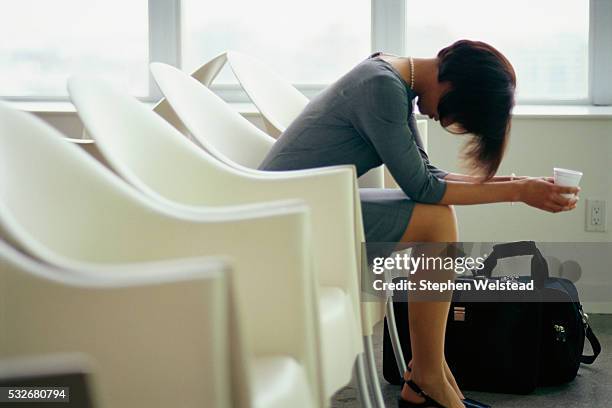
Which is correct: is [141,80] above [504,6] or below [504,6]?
below

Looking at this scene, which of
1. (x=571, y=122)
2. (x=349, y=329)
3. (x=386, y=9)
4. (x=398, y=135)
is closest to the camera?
(x=349, y=329)

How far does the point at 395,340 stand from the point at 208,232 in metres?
1.47

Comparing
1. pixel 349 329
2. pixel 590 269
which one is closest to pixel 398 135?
pixel 349 329

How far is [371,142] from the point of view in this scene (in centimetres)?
222

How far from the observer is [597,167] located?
140 inches

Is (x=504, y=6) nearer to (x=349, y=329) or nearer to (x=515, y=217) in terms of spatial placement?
(x=515, y=217)

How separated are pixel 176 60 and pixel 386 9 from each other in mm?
890

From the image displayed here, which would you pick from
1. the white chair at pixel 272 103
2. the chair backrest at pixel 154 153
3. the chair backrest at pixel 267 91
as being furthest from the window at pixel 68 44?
the chair backrest at pixel 154 153

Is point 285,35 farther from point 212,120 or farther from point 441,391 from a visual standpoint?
point 441,391

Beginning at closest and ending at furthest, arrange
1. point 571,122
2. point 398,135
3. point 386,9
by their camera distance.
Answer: point 398,135
point 571,122
point 386,9

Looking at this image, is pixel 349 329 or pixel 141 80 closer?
pixel 349 329

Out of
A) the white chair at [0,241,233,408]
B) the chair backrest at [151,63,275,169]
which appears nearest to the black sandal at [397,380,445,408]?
the chair backrest at [151,63,275,169]

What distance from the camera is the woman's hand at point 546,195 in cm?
222

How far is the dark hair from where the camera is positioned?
220cm
